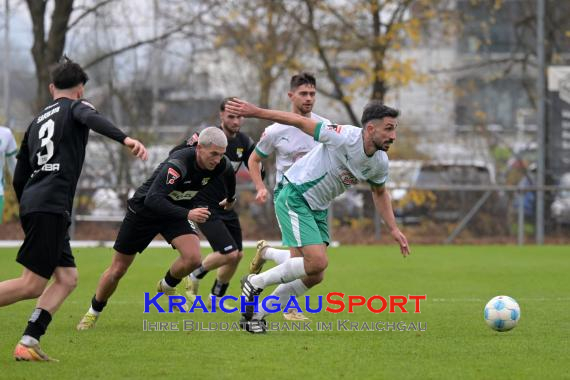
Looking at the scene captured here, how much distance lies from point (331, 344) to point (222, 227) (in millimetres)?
2926

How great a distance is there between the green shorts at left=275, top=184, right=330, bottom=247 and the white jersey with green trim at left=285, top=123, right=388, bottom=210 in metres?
0.07

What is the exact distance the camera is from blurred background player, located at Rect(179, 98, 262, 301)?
33.8ft

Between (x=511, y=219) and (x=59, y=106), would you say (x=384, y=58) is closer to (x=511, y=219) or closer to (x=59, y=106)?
(x=511, y=219)

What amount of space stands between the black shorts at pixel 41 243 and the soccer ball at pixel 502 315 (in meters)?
3.56

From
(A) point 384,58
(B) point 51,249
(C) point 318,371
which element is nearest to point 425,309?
(C) point 318,371

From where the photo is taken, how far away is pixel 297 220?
8414 mm

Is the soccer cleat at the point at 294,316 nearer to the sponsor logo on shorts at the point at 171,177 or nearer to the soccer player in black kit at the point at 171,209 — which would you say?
the soccer player in black kit at the point at 171,209

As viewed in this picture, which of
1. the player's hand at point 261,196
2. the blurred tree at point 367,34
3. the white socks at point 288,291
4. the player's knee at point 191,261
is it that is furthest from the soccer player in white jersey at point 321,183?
the blurred tree at point 367,34

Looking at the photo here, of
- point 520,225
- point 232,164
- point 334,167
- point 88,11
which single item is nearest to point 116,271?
point 232,164

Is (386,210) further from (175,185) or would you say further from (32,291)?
(32,291)

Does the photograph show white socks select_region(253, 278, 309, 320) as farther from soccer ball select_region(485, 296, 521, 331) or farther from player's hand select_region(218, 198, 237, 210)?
soccer ball select_region(485, 296, 521, 331)

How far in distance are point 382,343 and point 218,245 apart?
290 centimetres

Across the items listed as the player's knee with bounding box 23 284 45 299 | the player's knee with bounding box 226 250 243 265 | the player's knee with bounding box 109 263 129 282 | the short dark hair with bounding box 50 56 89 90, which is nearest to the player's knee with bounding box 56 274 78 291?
the player's knee with bounding box 23 284 45 299

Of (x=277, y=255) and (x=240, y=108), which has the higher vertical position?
(x=240, y=108)
